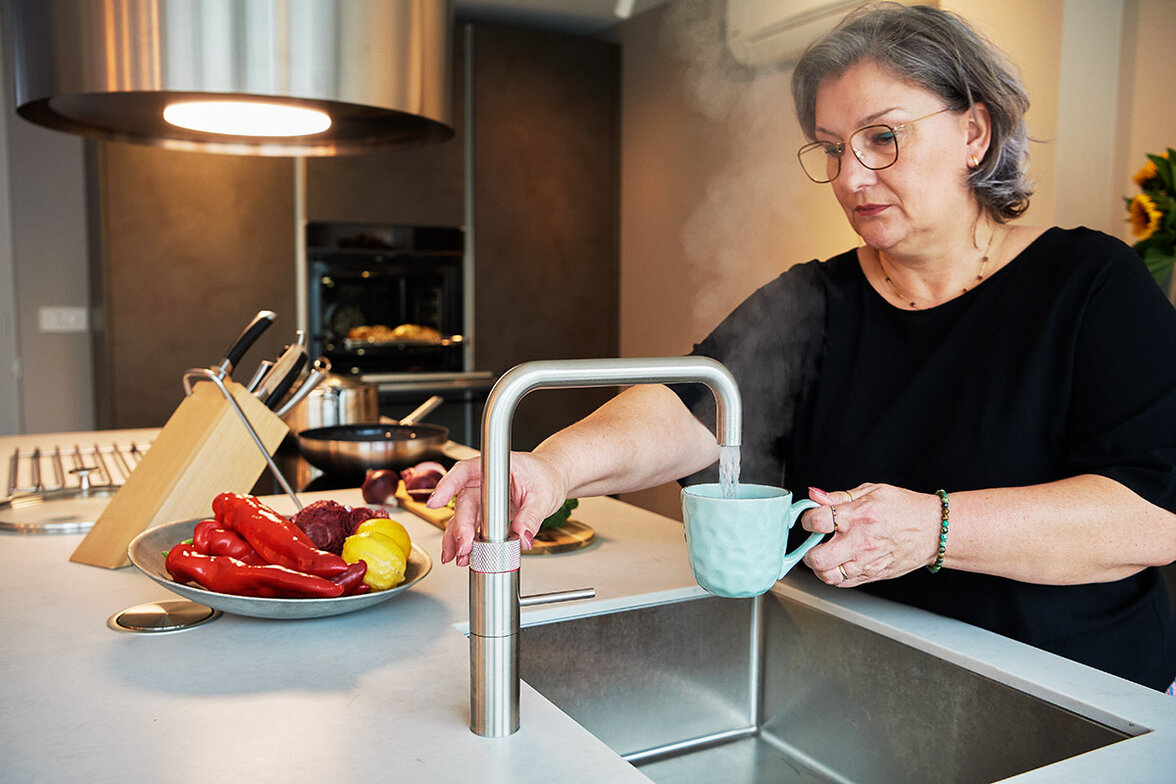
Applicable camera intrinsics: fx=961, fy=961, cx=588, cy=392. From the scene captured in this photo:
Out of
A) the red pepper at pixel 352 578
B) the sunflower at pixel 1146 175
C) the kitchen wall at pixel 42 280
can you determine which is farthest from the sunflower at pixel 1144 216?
the kitchen wall at pixel 42 280

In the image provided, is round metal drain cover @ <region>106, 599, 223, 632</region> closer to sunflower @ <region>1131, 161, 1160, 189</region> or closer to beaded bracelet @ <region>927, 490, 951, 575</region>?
beaded bracelet @ <region>927, 490, 951, 575</region>

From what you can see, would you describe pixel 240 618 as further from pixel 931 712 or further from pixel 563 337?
pixel 563 337

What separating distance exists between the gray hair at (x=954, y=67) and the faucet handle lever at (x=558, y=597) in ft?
2.22

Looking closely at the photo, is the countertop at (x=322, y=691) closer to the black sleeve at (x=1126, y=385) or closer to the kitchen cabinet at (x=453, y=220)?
the black sleeve at (x=1126, y=385)

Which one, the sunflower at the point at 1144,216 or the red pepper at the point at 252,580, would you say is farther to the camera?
the sunflower at the point at 1144,216

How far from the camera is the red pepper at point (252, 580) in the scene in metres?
1.00

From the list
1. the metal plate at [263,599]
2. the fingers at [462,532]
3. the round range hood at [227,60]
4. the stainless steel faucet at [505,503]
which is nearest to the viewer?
the stainless steel faucet at [505,503]

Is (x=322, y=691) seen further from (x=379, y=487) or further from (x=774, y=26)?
(x=774, y=26)

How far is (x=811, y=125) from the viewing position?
4.19ft

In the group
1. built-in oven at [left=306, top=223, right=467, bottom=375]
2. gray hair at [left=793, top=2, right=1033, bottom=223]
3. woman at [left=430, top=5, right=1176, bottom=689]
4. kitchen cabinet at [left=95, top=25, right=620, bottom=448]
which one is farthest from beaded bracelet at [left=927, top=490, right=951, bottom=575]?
built-in oven at [left=306, top=223, right=467, bottom=375]

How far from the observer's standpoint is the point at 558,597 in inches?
43.9

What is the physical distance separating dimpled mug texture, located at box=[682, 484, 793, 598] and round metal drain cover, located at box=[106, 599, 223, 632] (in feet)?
1.99

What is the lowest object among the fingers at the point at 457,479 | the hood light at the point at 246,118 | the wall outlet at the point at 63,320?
the fingers at the point at 457,479

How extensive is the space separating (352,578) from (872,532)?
54 cm
